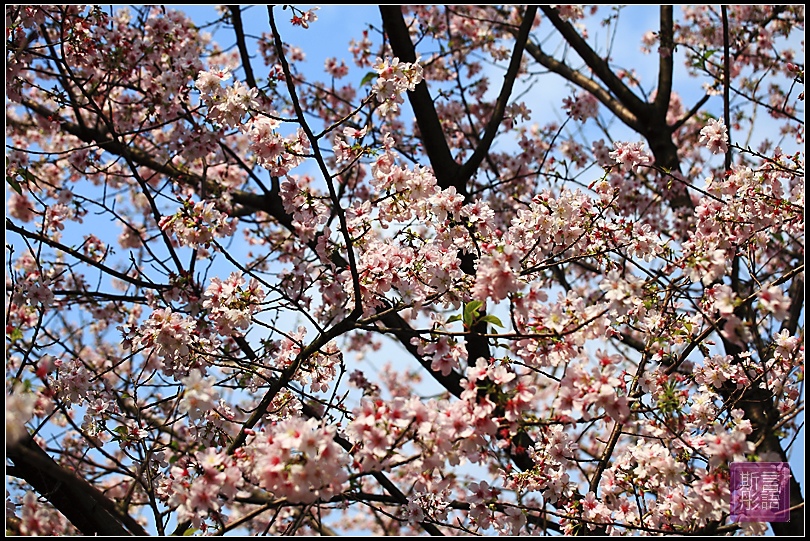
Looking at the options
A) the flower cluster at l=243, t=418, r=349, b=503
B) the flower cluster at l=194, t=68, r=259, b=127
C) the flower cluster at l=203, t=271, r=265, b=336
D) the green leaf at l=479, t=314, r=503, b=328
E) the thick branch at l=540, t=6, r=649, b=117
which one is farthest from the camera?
the thick branch at l=540, t=6, r=649, b=117

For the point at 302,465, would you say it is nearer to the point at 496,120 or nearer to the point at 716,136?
the point at 716,136

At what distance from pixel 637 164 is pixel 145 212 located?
479 cm

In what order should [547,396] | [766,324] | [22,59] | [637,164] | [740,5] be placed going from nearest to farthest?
[547,396] → [637,164] → [22,59] → [766,324] → [740,5]

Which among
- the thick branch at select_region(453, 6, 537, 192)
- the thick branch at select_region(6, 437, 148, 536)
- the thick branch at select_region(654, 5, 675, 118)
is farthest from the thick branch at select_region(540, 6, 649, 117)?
the thick branch at select_region(6, 437, 148, 536)

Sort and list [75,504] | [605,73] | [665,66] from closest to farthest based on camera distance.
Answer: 1. [75,504]
2. [605,73]
3. [665,66]

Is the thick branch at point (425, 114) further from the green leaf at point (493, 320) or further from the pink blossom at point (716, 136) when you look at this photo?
the green leaf at point (493, 320)

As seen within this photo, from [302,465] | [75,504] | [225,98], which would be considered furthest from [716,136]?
[75,504]

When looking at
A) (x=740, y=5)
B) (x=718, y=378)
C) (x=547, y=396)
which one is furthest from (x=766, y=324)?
(x=740, y=5)

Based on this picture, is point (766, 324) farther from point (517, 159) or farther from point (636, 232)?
point (517, 159)

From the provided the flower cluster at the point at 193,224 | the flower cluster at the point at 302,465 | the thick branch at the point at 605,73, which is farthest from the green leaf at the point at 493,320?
the thick branch at the point at 605,73

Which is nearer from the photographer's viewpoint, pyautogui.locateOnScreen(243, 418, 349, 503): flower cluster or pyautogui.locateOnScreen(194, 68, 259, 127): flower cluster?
pyautogui.locateOnScreen(243, 418, 349, 503): flower cluster

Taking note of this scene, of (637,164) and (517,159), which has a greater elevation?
(517,159)

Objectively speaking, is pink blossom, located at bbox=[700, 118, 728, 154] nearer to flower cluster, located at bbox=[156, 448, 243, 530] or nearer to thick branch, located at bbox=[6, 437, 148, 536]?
flower cluster, located at bbox=[156, 448, 243, 530]

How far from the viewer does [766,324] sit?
14.8 feet
